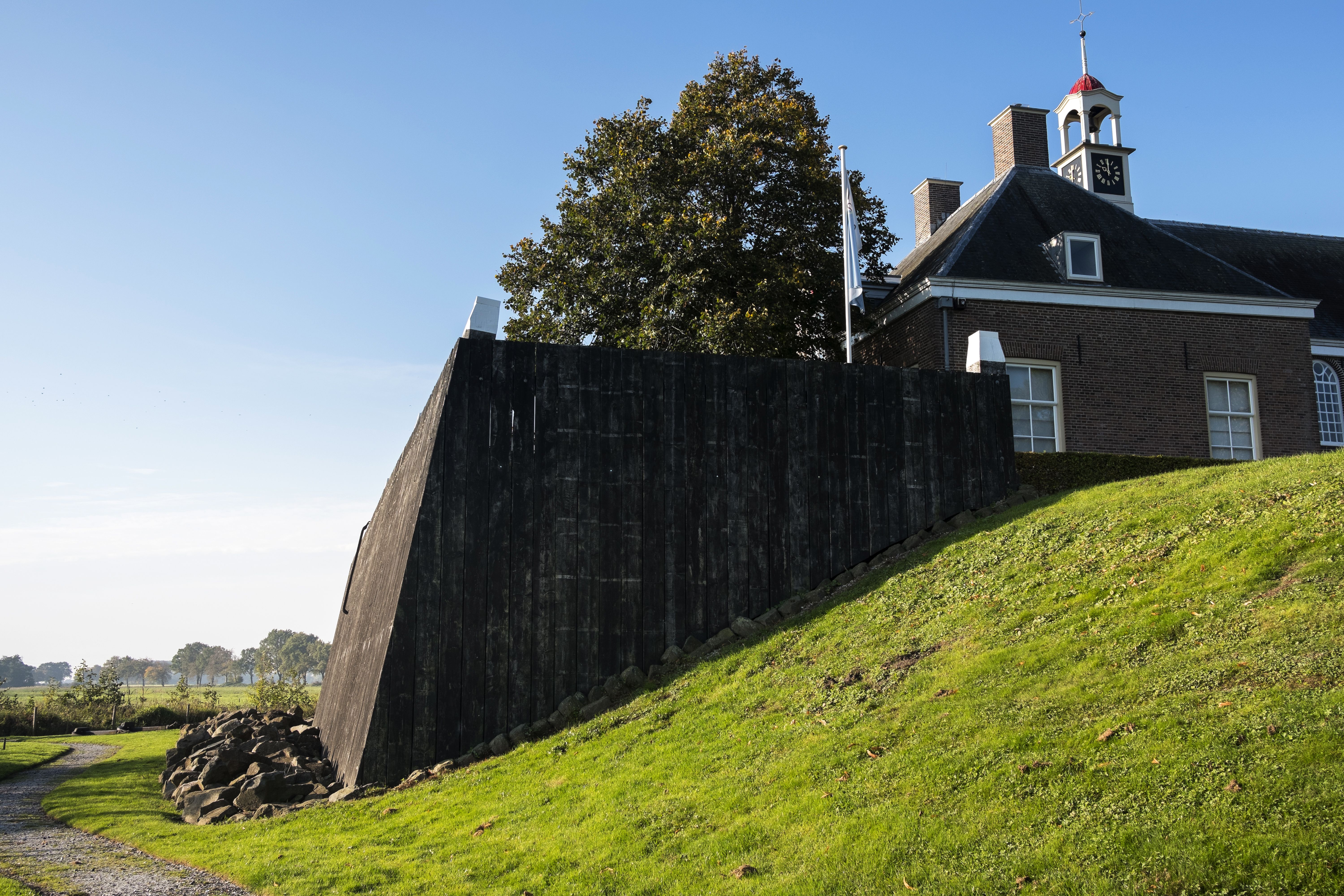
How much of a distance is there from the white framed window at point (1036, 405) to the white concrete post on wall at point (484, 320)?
11990 mm

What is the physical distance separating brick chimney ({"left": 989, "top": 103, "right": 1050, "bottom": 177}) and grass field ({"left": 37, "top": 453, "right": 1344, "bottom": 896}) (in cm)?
1549

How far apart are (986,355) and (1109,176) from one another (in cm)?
1594

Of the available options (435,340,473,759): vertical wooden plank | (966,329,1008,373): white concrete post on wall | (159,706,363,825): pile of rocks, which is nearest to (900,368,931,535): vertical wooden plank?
(966,329,1008,373): white concrete post on wall

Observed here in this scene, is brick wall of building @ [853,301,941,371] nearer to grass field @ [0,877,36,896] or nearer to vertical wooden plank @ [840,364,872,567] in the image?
vertical wooden plank @ [840,364,872,567]

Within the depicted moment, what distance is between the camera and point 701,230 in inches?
796

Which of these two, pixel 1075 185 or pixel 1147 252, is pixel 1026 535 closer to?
pixel 1147 252

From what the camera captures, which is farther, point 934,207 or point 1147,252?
point 934,207

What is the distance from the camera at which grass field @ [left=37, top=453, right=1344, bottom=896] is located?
530cm

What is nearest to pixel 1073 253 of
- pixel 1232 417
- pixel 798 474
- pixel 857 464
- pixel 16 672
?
pixel 1232 417

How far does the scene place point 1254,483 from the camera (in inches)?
397

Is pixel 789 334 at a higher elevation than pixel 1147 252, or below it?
below

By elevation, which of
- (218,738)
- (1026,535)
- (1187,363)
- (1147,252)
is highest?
(1147,252)

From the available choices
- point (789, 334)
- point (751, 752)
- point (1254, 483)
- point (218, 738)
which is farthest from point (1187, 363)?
point (218, 738)

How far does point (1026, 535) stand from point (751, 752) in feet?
15.4
